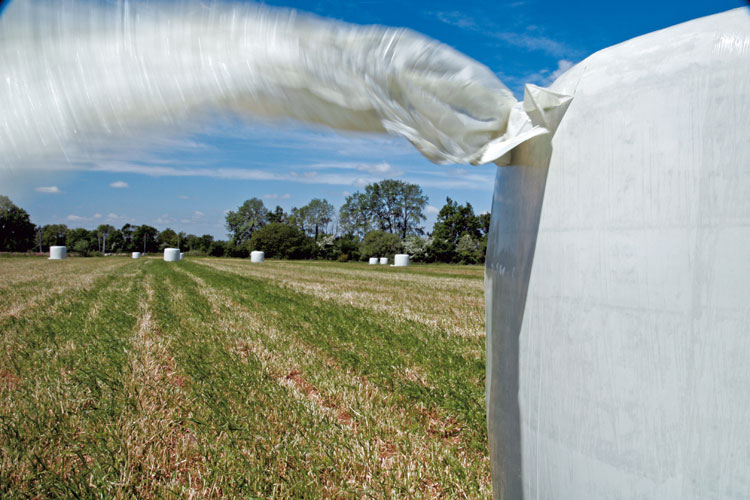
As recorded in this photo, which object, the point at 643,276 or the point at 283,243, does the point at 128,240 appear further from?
the point at 643,276

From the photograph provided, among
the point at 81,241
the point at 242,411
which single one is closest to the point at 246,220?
the point at 81,241

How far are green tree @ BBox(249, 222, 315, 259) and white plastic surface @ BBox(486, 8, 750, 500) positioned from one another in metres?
68.2

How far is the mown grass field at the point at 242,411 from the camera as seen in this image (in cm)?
196

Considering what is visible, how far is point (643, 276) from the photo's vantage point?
2.58 feet

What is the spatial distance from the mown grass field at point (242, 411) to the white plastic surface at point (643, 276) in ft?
4.10

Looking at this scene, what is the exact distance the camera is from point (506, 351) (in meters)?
1.04

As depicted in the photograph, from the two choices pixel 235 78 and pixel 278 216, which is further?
pixel 278 216

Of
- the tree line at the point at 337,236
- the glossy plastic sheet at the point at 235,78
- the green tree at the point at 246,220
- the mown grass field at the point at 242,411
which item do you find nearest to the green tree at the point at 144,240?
the tree line at the point at 337,236

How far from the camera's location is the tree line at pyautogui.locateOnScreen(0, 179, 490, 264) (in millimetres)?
58656

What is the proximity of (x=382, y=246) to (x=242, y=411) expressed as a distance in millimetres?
59397

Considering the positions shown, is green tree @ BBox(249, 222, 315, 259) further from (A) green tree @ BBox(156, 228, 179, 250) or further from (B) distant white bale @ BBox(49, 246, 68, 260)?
(B) distant white bale @ BBox(49, 246, 68, 260)

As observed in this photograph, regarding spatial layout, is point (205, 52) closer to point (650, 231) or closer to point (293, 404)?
point (650, 231)

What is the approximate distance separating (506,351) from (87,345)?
460 centimetres

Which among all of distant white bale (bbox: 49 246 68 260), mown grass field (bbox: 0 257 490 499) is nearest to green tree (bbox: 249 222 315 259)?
distant white bale (bbox: 49 246 68 260)
